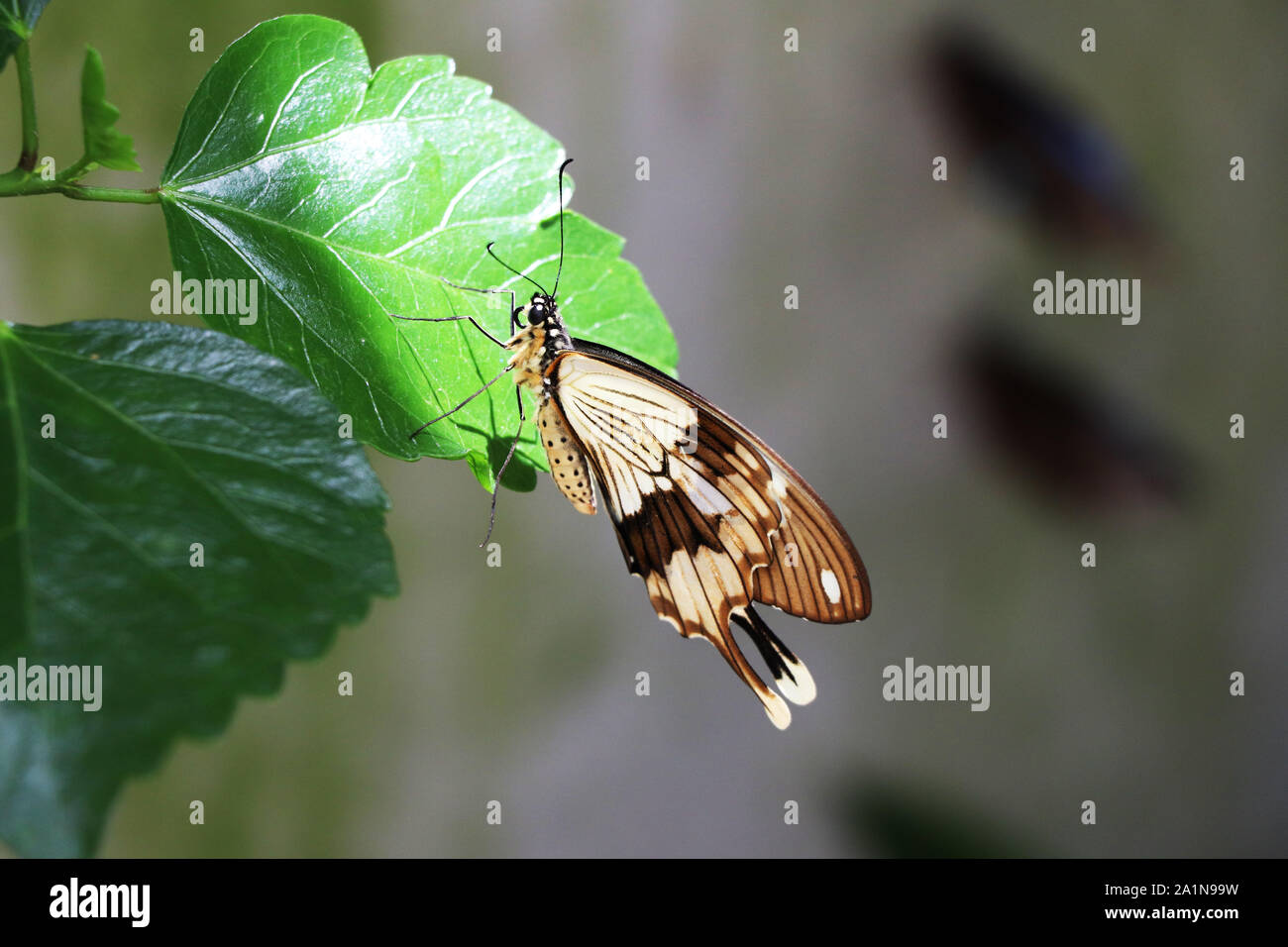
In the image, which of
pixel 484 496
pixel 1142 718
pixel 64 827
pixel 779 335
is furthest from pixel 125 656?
pixel 1142 718

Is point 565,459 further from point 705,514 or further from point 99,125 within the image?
point 99,125

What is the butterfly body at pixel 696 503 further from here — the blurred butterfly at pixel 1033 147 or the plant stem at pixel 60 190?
the blurred butterfly at pixel 1033 147

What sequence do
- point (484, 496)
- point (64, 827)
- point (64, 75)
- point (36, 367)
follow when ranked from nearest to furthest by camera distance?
1. point (64, 827)
2. point (36, 367)
3. point (64, 75)
4. point (484, 496)

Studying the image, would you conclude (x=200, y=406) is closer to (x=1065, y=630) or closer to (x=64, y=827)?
(x=64, y=827)

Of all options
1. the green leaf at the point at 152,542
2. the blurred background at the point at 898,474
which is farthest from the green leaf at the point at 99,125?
the blurred background at the point at 898,474

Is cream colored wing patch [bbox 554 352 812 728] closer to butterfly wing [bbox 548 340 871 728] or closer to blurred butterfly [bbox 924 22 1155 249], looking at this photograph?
butterfly wing [bbox 548 340 871 728]

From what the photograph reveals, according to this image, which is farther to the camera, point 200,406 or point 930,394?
point 930,394

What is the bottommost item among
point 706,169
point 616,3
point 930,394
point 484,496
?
point 484,496

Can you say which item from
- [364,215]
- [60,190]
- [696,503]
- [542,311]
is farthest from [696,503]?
[60,190]
